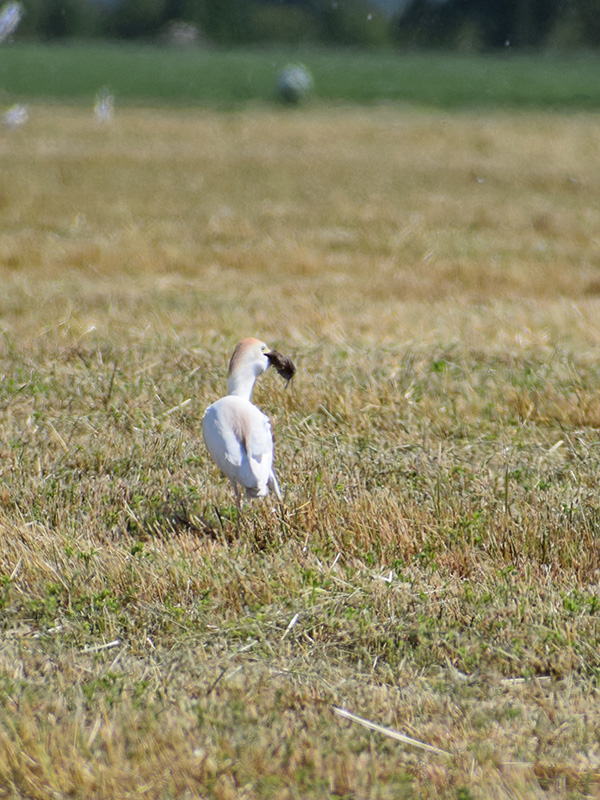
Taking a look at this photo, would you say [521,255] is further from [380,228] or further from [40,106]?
[40,106]

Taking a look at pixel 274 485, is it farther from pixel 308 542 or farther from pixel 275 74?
pixel 275 74

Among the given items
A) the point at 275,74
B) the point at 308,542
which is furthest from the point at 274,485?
the point at 275,74

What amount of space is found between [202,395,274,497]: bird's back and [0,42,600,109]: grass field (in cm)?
3284

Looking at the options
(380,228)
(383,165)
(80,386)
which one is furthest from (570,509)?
(383,165)

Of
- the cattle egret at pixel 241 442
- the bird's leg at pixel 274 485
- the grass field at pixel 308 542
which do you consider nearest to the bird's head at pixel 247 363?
the cattle egret at pixel 241 442

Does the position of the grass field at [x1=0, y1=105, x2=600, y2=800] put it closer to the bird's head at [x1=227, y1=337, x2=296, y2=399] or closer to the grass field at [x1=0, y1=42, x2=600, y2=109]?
the bird's head at [x1=227, y1=337, x2=296, y2=399]

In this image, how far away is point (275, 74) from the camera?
2263 inches

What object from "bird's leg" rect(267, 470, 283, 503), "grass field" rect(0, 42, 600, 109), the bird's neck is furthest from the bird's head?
"grass field" rect(0, 42, 600, 109)

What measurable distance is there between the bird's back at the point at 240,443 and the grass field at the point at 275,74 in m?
32.8

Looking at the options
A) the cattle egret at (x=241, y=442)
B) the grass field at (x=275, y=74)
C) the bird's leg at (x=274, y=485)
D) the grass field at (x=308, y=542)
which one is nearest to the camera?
the grass field at (x=308, y=542)

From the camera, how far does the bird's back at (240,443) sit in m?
3.59

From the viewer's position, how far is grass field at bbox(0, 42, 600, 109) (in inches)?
1592

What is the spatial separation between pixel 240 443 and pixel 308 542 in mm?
471

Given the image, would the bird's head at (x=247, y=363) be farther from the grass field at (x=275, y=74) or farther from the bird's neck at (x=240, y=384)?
the grass field at (x=275, y=74)
